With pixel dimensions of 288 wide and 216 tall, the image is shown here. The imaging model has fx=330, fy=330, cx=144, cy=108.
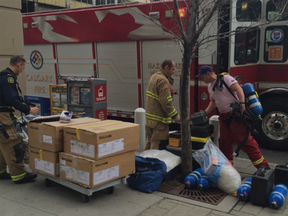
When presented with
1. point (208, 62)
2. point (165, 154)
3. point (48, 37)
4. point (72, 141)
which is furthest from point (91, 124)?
point (48, 37)

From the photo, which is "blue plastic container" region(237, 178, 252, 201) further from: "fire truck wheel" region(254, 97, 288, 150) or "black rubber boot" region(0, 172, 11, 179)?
"black rubber boot" region(0, 172, 11, 179)

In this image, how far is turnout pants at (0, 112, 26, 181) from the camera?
4871 mm

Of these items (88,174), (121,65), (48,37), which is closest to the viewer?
(88,174)

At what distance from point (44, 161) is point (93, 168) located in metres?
0.97

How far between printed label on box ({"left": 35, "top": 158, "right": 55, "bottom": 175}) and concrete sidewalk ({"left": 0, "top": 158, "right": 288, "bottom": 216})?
0.33 metres

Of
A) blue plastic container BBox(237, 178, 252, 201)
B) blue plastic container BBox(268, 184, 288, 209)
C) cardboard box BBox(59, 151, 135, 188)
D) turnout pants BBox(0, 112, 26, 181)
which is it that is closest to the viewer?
blue plastic container BBox(268, 184, 288, 209)

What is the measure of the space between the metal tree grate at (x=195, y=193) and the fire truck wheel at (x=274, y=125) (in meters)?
2.75

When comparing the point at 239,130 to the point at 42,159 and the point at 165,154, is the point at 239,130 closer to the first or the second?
the point at 165,154

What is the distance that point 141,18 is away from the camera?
7418mm

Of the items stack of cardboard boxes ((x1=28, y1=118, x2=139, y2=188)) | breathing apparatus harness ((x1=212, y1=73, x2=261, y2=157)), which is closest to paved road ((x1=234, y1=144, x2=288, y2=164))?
breathing apparatus harness ((x1=212, y1=73, x2=261, y2=157))

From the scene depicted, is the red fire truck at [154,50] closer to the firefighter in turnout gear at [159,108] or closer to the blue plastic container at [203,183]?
the firefighter in turnout gear at [159,108]

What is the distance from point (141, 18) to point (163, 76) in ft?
7.86

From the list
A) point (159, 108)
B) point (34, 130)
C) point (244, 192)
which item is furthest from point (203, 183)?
point (34, 130)

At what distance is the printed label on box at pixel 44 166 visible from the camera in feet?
14.9
